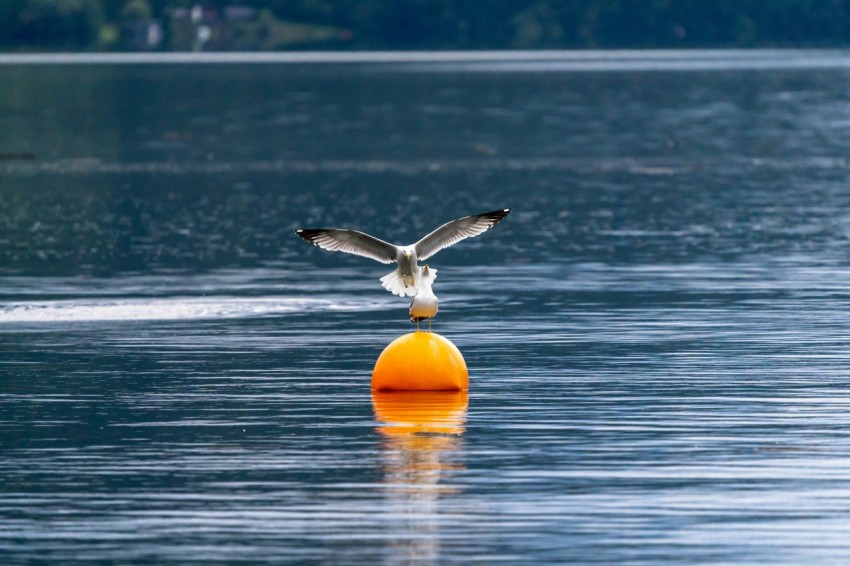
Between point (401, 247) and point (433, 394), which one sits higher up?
point (401, 247)

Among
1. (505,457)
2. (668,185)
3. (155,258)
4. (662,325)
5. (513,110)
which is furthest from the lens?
(513,110)

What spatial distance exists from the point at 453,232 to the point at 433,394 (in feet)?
5.13

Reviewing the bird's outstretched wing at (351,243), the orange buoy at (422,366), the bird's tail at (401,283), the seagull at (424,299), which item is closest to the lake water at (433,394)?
the orange buoy at (422,366)

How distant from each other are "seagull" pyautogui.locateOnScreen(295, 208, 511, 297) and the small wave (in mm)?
6602

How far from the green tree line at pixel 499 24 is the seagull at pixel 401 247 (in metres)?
156

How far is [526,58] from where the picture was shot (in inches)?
6339

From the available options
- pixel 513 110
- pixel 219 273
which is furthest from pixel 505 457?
pixel 513 110

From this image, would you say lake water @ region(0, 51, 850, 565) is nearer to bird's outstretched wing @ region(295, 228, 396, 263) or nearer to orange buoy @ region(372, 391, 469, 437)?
orange buoy @ region(372, 391, 469, 437)

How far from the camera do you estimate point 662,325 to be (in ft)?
75.0

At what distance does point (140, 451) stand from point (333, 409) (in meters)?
2.14

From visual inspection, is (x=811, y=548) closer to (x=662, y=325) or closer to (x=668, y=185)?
(x=662, y=325)

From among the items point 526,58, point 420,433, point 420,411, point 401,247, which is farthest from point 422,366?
point 526,58

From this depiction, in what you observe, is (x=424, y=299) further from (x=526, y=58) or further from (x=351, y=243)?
(x=526, y=58)

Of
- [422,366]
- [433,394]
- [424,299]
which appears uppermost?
[424,299]
